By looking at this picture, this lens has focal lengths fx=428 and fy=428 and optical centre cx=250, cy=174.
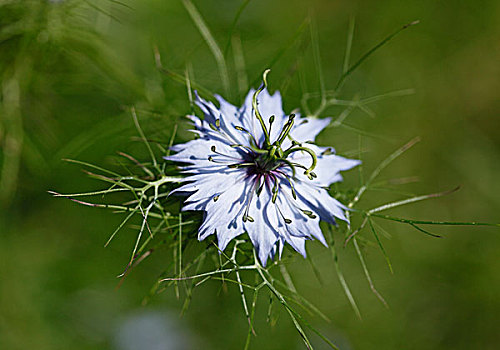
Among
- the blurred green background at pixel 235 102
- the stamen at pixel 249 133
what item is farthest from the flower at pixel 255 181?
the blurred green background at pixel 235 102

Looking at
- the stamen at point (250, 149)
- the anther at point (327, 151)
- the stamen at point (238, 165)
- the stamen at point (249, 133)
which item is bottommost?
the stamen at point (238, 165)

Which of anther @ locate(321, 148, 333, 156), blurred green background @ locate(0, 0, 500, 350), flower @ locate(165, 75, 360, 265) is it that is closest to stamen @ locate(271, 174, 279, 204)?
flower @ locate(165, 75, 360, 265)

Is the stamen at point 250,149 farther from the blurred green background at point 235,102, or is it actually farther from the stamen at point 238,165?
the blurred green background at point 235,102

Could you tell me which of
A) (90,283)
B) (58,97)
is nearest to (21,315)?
(90,283)

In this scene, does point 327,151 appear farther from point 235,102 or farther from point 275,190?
point 235,102

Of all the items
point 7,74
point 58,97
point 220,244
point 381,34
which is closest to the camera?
point 220,244

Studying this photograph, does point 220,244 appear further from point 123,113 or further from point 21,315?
point 21,315

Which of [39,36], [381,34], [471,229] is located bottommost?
[471,229]
